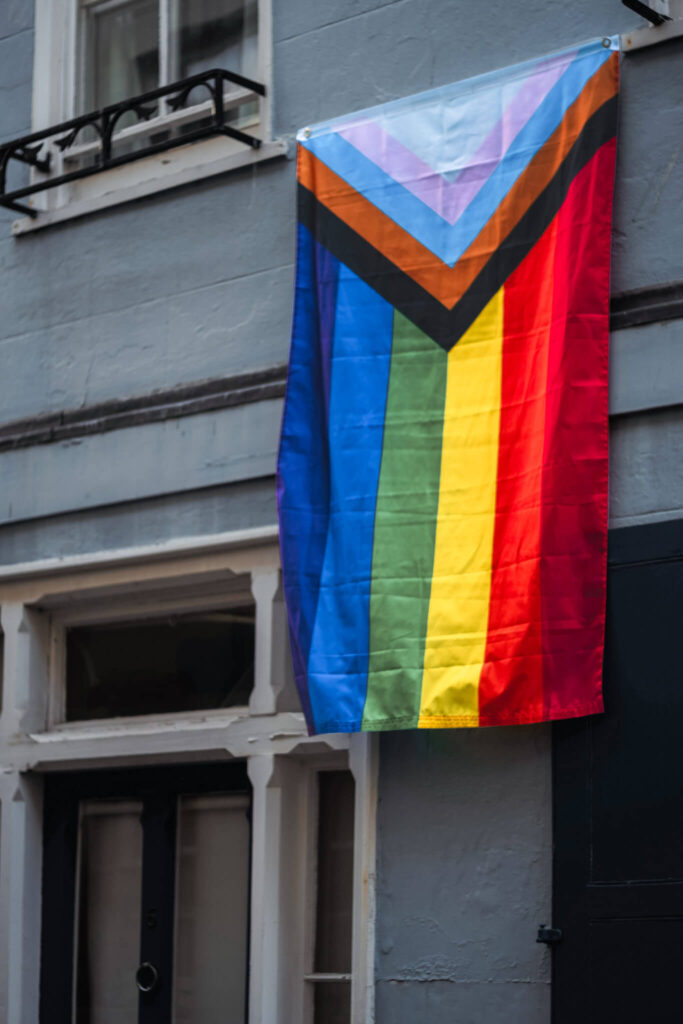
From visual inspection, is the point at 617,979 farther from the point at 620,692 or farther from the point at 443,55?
the point at 443,55

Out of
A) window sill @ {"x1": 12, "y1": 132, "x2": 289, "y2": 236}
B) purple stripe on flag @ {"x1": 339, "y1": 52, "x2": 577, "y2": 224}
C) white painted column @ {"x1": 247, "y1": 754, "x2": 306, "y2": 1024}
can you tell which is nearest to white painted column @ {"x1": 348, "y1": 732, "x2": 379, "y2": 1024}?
white painted column @ {"x1": 247, "y1": 754, "x2": 306, "y2": 1024}

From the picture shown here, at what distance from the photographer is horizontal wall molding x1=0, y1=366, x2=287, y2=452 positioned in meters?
7.53

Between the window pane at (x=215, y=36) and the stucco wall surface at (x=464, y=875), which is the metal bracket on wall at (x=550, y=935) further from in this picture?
the window pane at (x=215, y=36)

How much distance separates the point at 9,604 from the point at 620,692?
10.3ft

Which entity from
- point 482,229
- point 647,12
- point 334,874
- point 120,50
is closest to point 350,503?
point 482,229

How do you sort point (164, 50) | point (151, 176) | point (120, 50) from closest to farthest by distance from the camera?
point (151, 176) → point (164, 50) → point (120, 50)

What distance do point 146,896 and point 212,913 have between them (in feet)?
1.06

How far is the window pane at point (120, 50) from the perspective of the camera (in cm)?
852

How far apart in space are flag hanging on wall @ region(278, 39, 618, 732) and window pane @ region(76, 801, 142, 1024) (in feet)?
4.83

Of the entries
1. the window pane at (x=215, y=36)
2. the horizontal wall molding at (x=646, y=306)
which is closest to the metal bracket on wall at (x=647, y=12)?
the horizontal wall molding at (x=646, y=306)

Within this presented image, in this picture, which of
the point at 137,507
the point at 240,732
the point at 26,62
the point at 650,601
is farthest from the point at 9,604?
the point at 650,601

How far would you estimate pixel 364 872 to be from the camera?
6.80 m

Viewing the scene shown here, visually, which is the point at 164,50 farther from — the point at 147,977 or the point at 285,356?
the point at 147,977

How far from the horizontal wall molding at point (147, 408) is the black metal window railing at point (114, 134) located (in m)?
1.03
